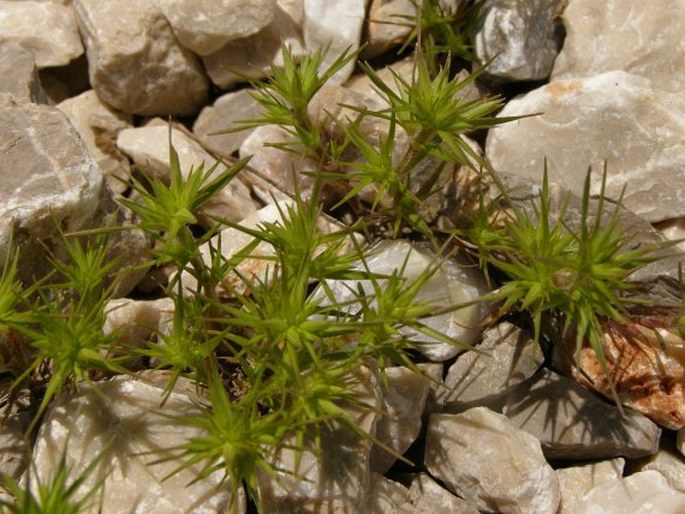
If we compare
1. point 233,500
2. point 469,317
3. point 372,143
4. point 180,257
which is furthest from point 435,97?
point 233,500

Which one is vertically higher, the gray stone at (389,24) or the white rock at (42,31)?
the gray stone at (389,24)

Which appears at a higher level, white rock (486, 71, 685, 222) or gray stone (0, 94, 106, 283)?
white rock (486, 71, 685, 222)

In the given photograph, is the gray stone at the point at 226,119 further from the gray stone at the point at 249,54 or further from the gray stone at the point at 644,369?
the gray stone at the point at 644,369

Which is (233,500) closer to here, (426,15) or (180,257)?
(180,257)

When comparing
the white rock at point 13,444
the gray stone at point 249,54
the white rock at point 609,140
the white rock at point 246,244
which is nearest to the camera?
the white rock at point 13,444

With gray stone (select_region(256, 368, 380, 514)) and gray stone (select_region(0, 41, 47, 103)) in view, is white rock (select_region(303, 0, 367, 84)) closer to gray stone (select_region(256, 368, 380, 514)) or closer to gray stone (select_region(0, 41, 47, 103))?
gray stone (select_region(0, 41, 47, 103))

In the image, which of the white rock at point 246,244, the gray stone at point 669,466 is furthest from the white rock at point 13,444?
the gray stone at point 669,466

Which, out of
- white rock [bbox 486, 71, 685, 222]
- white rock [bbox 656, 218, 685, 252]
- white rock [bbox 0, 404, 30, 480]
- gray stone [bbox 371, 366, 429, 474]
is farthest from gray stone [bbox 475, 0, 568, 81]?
white rock [bbox 0, 404, 30, 480]
